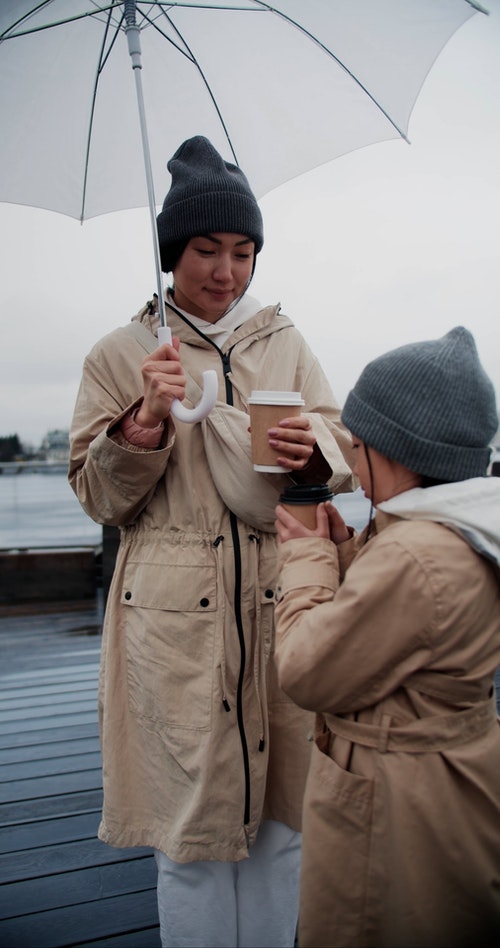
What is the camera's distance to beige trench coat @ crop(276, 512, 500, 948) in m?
1.01

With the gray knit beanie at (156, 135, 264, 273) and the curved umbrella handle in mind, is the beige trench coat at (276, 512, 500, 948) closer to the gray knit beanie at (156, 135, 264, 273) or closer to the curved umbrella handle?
the curved umbrella handle

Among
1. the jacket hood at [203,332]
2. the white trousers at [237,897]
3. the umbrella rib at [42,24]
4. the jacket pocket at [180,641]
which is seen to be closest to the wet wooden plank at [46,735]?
the white trousers at [237,897]

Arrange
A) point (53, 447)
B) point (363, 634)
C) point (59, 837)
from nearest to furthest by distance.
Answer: point (363, 634)
point (59, 837)
point (53, 447)

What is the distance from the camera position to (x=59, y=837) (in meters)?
2.29

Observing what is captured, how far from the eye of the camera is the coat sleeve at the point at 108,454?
53.6 inches

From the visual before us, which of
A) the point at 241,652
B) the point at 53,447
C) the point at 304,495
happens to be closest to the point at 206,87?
the point at 304,495

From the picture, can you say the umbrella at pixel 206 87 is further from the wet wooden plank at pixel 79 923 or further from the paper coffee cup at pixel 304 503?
the wet wooden plank at pixel 79 923

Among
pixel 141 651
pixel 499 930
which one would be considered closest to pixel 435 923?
pixel 499 930

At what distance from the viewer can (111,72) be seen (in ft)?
5.46

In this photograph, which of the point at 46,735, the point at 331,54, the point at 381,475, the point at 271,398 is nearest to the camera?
the point at 381,475

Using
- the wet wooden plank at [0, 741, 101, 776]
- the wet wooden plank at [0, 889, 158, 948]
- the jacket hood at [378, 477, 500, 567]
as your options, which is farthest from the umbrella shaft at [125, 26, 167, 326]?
the wet wooden plank at [0, 741, 101, 776]

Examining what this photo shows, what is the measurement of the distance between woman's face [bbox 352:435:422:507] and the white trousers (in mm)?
818

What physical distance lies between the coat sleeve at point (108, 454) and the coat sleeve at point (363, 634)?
1.42 ft

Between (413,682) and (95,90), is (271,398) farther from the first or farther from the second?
(95,90)
